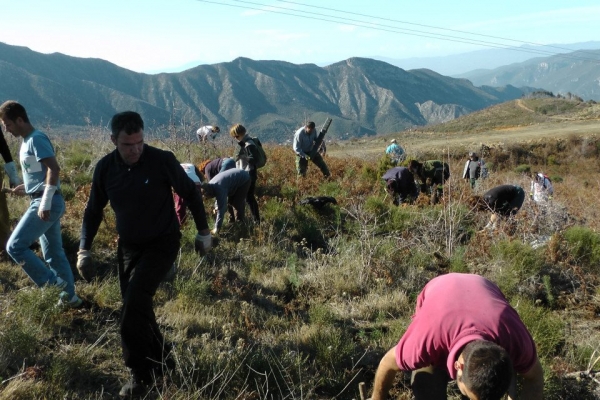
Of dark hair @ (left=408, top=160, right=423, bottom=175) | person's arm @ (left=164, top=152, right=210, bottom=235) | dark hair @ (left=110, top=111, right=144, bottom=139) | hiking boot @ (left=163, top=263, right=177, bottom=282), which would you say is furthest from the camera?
dark hair @ (left=408, top=160, right=423, bottom=175)

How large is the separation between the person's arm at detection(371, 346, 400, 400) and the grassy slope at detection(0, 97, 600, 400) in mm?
574

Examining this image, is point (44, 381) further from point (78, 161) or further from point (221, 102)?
point (221, 102)

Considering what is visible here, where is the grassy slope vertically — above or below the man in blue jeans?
below

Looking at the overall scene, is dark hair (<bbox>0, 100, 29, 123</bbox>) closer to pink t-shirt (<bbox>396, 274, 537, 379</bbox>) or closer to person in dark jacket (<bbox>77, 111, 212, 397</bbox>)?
person in dark jacket (<bbox>77, 111, 212, 397</bbox>)

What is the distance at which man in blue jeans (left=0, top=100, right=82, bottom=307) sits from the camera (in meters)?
3.75

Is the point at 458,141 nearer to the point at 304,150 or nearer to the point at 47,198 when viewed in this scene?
the point at 304,150

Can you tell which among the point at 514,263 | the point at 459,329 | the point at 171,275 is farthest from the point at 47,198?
the point at 514,263

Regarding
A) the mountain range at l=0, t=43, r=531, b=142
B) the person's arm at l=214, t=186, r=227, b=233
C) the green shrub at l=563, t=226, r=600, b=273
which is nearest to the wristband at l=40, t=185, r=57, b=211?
the person's arm at l=214, t=186, r=227, b=233

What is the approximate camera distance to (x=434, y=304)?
8.25ft

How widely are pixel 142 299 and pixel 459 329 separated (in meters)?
1.86

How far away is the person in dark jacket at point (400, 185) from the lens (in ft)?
25.5

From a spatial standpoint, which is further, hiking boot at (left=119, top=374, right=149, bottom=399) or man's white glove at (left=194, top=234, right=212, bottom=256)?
man's white glove at (left=194, top=234, right=212, bottom=256)

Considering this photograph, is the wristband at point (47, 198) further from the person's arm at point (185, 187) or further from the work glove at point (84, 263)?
the person's arm at point (185, 187)

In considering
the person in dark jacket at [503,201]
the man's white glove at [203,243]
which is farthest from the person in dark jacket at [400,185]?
the man's white glove at [203,243]
